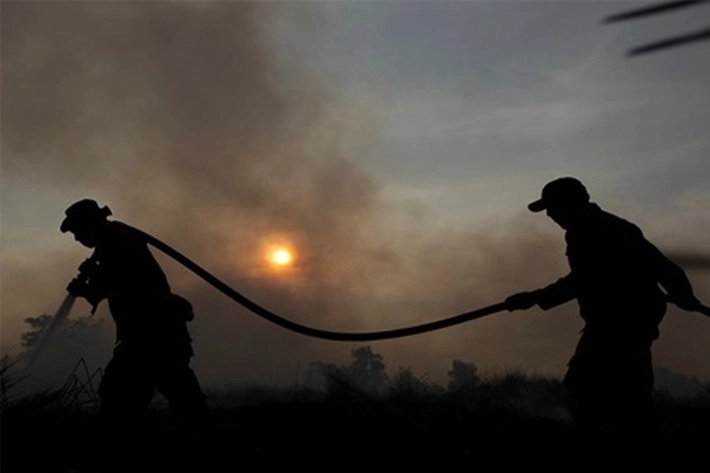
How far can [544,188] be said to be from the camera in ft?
21.0

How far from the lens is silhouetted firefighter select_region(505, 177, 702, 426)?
5930 millimetres

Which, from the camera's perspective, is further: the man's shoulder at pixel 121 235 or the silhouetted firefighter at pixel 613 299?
the man's shoulder at pixel 121 235

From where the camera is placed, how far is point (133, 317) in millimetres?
5934

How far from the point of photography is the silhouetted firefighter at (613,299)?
593cm

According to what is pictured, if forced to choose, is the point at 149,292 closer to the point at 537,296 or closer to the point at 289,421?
the point at 289,421

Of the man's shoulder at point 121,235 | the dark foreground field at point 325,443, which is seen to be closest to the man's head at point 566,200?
the dark foreground field at point 325,443

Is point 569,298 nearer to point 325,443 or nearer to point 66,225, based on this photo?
point 325,443

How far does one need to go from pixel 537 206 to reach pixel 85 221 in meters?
3.51

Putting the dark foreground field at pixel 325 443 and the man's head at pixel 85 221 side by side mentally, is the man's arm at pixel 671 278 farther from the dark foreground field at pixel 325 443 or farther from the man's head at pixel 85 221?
the man's head at pixel 85 221

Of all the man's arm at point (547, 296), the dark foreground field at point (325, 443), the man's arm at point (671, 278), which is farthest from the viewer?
the man's arm at point (547, 296)

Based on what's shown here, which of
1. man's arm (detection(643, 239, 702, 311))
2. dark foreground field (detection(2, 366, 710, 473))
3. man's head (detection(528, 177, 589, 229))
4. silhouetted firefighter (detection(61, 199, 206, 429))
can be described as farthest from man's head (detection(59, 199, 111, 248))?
man's arm (detection(643, 239, 702, 311))

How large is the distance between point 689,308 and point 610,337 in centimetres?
67

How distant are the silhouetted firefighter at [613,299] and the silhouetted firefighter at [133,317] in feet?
9.21

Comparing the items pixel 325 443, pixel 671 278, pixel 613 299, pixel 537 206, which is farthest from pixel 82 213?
pixel 671 278
